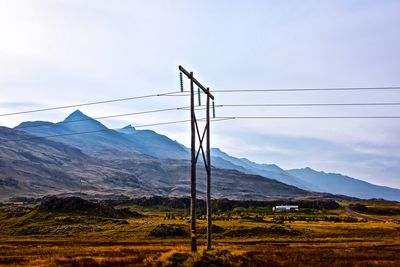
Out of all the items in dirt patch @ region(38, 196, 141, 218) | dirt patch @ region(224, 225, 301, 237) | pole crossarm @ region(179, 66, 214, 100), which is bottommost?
dirt patch @ region(224, 225, 301, 237)

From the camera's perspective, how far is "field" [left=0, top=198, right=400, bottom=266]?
3950 cm

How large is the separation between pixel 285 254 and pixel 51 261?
854 inches

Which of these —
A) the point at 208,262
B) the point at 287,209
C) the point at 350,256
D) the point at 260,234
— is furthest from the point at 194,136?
the point at 287,209

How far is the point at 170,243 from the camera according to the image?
63000 millimetres

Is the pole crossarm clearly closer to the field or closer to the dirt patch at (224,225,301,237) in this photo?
the field

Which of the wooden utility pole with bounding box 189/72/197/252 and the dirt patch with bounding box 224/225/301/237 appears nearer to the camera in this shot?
the wooden utility pole with bounding box 189/72/197/252

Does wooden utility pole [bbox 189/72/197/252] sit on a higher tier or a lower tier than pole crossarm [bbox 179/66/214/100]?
lower

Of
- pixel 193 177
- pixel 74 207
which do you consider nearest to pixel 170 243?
pixel 193 177

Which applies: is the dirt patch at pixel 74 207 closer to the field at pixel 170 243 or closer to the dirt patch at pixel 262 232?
the field at pixel 170 243

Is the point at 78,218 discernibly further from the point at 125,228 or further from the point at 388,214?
the point at 388,214

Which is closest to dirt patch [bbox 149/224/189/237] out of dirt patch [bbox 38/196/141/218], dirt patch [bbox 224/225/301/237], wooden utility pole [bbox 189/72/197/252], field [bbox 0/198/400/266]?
field [bbox 0/198/400/266]

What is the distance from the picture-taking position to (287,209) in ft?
589

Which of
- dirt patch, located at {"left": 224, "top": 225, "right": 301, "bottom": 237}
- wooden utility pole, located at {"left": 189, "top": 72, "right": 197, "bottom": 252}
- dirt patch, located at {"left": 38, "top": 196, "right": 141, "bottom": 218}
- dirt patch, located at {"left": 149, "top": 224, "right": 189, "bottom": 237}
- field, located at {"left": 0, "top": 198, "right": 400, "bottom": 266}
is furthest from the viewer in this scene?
dirt patch, located at {"left": 38, "top": 196, "right": 141, "bottom": 218}

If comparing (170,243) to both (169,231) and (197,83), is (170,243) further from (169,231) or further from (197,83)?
(197,83)
